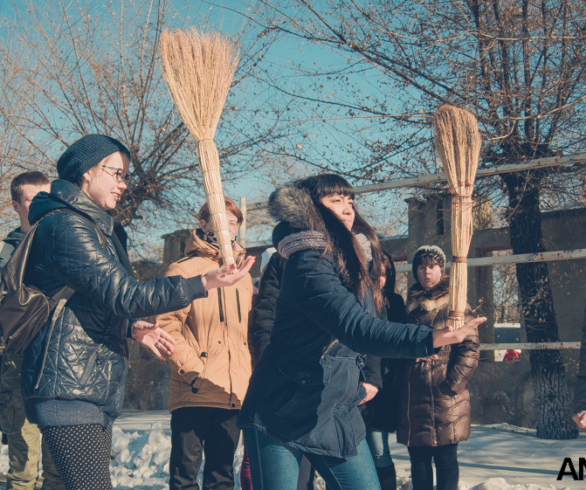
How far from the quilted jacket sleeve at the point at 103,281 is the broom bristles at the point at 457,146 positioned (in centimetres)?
106

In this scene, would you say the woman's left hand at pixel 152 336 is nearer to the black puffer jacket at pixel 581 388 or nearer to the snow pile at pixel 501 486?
the black puffer jacket at pixel 581 388

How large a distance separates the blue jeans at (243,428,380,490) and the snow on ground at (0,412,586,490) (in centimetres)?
192

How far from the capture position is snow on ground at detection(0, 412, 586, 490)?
382cm

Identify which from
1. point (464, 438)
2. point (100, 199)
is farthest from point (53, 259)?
point (464, 438)

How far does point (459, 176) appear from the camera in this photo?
2.30m

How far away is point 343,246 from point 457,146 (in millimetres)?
633

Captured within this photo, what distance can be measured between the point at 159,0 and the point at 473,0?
5.85 metres

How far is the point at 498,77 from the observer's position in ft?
19.6

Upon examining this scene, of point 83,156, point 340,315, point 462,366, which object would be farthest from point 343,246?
point 462,366

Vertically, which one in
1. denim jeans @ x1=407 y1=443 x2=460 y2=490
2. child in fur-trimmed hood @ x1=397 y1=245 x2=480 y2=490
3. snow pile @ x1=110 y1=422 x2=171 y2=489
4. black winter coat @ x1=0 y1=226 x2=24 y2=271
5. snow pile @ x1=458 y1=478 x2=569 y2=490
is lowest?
snow pile @ x1=110 y1=422 x2=171 y2=489

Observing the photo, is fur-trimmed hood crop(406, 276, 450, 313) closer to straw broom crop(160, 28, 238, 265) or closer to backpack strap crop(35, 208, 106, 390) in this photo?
straw broom crop(160, 28, 238, 265)

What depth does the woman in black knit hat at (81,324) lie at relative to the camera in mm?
2086

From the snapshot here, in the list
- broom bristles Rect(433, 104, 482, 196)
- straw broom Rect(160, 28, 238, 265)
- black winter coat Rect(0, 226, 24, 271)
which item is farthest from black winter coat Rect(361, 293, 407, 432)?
black winter coat Rect(0, 226, 24, 271)

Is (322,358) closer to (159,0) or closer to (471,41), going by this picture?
(471,41)
